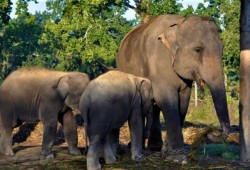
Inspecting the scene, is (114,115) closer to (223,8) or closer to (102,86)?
(102,86)

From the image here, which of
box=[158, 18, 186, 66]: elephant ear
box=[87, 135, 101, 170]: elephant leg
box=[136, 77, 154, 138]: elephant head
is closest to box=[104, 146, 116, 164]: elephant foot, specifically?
box=[87, 135, 101, 170]: elephant leg

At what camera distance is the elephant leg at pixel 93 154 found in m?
7.75

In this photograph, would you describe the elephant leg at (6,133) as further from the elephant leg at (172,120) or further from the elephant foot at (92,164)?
the elephant leg at (172,120)

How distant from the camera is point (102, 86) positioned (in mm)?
7910

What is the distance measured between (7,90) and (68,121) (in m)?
1.34

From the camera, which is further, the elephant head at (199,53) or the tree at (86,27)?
the tree at (86,27)

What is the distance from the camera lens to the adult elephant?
7.82 meters

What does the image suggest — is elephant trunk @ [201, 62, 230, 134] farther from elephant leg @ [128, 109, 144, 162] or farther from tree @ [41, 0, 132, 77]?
tree @ [41, 0, 132, 77]

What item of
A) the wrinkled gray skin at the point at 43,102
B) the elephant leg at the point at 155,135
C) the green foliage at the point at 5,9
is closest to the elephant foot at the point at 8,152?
the wrinkled gray skin at the point at 43,102

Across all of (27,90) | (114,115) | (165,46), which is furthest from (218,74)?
(27,90)

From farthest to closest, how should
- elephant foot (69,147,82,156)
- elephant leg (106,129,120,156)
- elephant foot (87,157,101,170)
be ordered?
1. elephant foot (69,147,82,156)
2. elephant leg (106,129,120,156)
3. elephant foot (87,157,101,170)

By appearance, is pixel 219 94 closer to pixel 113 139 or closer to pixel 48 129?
pixel 113 139

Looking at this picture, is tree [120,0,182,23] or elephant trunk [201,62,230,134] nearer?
elephant trunk [201,62,230,134]

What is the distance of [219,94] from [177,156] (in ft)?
4.43
